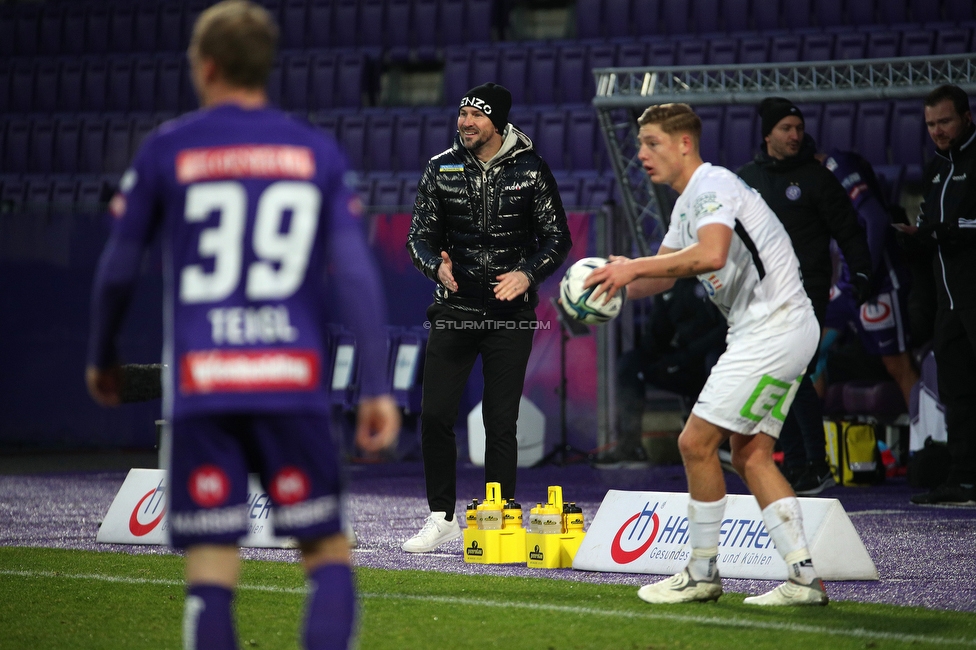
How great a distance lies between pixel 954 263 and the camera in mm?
7492

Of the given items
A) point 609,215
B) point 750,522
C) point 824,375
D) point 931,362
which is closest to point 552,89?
point 609,215

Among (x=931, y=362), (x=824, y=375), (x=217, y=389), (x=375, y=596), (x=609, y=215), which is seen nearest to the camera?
(x=217, y=389)

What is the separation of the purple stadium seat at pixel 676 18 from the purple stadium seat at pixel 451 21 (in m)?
2.79

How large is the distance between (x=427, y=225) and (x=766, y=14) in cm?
1081

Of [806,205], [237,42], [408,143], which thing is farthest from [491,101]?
[408,143]

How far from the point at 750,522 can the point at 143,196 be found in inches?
125

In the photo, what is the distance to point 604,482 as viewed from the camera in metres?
9.55

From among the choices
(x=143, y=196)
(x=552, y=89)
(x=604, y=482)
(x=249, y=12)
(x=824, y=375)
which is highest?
(x=552, y=89)

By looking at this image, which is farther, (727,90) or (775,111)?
(727,90)

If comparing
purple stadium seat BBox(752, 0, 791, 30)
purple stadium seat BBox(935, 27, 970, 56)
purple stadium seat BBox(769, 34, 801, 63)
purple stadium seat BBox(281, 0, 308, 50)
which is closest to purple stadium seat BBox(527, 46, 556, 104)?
purple stadium seat BBox(752, 0, 791, 30)

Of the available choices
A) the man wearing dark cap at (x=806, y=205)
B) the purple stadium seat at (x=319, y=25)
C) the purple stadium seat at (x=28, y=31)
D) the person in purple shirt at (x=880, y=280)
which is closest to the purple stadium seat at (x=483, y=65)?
the purple stadium seat at (x=319, y=25)

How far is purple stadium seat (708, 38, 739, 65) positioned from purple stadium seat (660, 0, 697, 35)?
111 cm

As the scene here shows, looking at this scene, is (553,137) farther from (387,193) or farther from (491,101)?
(491,101)

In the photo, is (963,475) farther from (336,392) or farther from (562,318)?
(336,392)
